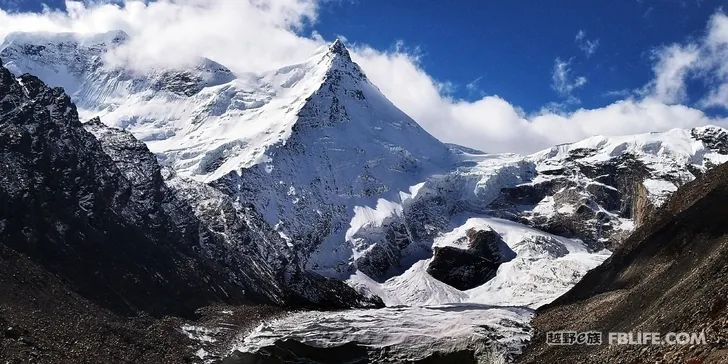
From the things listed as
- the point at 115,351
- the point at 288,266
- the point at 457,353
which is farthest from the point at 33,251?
the point at 288,266

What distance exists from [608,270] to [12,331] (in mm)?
90413

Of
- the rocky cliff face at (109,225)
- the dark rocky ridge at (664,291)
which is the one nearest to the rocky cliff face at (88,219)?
the rocky cliff face at (109,225)

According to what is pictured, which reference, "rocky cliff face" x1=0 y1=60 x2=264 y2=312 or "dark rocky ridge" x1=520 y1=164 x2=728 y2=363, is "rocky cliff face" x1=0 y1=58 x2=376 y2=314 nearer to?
"rocky cliff face" x1=0 y1=60 x2=264 y2=312

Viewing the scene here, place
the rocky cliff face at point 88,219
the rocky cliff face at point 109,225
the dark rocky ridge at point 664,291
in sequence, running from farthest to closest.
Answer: the rocky cliff face at point 109,225 → the rocky cliff face at point 88,219 → the dark rocky ridge at point 664,291

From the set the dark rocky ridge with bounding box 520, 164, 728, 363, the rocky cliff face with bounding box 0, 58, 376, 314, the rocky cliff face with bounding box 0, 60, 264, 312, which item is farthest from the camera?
the rocky cliff face with bounding box 0, 58, 376, 314

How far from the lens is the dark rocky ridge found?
5103 cm

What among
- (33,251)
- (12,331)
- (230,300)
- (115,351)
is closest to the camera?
(12,331)

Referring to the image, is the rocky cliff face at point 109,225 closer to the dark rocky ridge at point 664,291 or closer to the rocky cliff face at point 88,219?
the rocky cliff face at point 88,219

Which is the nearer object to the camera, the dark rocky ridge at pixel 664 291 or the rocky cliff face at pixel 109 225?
the dark rocky ridge at pixel 664 291

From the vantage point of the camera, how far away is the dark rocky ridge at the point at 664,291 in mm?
51031

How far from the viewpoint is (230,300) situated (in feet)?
456

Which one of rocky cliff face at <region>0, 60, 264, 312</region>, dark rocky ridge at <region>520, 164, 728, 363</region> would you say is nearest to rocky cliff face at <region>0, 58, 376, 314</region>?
rocky cliff face at <region>0, 60, 264, 312</region>

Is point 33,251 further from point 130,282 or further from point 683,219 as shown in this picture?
point 683,219

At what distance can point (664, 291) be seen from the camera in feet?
241
